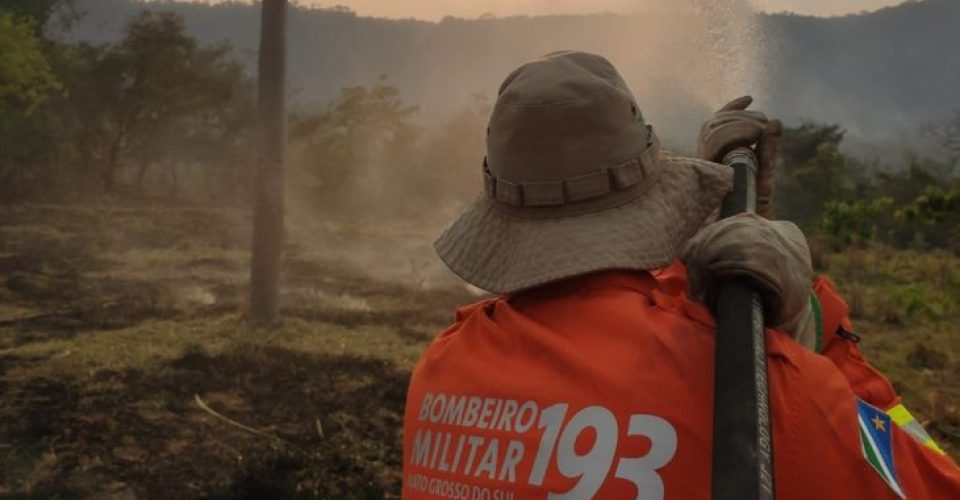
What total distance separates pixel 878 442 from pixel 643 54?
6950 mm

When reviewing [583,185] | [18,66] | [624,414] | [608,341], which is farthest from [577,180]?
[18,66]

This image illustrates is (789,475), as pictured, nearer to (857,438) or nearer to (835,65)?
(857,438)

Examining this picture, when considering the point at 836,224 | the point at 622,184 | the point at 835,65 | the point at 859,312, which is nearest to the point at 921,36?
the point at 835,65

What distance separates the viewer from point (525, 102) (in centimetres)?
136

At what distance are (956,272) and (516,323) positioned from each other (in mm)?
13285

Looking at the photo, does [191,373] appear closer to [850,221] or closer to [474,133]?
[850,221]

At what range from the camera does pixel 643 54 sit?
25.5 ft

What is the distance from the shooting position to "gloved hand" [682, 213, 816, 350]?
3.81ft

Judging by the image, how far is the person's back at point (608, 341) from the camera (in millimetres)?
1148

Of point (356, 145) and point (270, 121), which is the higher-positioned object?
point (270, 121)

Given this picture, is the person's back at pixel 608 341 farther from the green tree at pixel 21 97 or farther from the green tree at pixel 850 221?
the green tree at pixel 850 221

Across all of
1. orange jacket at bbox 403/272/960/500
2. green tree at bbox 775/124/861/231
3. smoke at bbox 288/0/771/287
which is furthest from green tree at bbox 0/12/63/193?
green tree at bbox 775/124/861/231

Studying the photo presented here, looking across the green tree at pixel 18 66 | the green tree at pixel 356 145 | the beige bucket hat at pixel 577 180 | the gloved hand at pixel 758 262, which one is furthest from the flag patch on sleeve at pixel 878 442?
the green tree at pixel 356 145

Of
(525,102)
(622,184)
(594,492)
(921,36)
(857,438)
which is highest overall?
(921,36)
